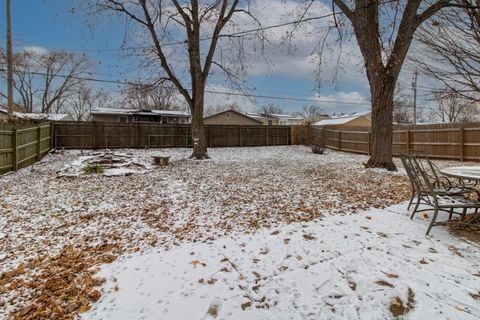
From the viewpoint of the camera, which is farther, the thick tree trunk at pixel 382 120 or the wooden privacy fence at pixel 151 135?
the wooden privacy fence at pixel 151 135

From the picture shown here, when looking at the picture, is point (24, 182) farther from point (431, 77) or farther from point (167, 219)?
point (431, 77)

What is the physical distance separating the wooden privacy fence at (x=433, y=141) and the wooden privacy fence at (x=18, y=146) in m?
10.9

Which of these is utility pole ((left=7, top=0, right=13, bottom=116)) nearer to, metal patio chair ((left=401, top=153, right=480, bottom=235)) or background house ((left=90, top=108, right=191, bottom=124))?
metal patio chair ((left=401, top=153, right=480, bottom=235))

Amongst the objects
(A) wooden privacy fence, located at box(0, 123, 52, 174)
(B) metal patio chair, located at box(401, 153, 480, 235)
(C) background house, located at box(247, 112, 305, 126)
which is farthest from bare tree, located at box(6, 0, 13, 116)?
(C) background house, located at box(247, 112, 305, 126)

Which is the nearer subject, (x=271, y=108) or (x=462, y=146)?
(x=462, y=146)

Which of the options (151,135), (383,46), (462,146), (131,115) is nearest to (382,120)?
(383,46)

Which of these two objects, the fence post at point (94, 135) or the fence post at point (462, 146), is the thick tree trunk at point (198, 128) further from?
the fence post at point (462, 146)

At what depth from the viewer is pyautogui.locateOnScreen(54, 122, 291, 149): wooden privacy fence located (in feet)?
45.5

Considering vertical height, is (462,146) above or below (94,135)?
below

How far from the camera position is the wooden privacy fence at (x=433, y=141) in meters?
9.66

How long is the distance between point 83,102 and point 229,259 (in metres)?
38.4

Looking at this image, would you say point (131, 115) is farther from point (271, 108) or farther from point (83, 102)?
point (271, 108)

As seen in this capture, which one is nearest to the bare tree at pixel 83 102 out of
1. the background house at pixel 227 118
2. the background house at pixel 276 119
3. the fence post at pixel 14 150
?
the background house at pixel 227 118

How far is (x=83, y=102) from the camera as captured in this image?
33.8 metres
